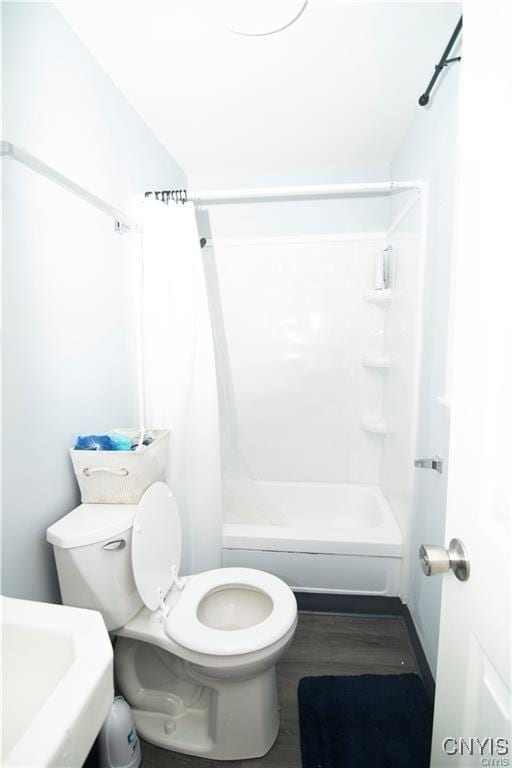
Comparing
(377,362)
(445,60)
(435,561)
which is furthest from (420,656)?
(445,60)

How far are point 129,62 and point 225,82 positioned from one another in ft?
→ 1.21

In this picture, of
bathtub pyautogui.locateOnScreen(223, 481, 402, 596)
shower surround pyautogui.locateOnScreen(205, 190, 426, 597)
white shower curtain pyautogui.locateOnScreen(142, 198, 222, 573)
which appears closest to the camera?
white shower curtain pyautogui.locateOnScreen(142, 198, 222, 573)

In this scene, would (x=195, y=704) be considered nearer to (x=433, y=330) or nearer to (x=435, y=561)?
(x=435, y=561)

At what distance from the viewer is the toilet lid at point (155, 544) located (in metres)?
1.23

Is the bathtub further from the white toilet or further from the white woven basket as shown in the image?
the white woven basket

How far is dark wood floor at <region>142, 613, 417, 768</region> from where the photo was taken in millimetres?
1258

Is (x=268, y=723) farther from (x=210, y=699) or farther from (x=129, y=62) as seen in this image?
(x=129, y=62)

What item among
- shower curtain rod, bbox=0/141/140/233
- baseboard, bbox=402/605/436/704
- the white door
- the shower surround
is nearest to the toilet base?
baseboard, bbox=402/605/436/704

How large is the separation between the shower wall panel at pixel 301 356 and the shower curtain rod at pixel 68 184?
1014mm

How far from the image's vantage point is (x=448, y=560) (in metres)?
0.62

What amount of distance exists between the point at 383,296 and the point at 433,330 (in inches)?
27.9

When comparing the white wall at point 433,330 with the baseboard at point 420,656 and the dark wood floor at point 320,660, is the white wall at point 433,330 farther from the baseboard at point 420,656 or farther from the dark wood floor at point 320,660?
the dark wood floor at point 320,660

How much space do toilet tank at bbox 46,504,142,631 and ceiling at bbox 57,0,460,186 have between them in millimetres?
1584

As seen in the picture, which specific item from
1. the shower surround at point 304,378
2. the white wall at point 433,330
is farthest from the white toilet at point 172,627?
the shower surround at point 304,378
